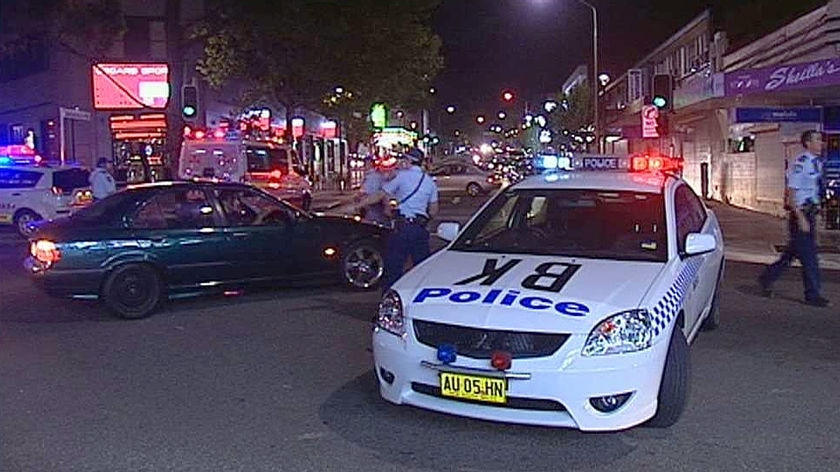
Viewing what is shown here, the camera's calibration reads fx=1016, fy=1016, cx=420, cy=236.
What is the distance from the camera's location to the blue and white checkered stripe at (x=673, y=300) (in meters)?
5.99

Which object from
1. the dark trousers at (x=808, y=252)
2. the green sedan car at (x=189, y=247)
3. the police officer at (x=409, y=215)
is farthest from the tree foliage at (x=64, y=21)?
the dark trousers at (x=808, y=252)

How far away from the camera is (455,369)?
19.2 feet

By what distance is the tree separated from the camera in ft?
95.5

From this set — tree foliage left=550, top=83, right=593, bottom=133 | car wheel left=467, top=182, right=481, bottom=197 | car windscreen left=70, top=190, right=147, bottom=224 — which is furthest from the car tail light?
tree foliage left=550, top=83, right=593, bottom=133

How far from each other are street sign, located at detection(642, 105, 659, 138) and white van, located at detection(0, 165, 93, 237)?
455 inches

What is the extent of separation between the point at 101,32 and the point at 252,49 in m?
5.98

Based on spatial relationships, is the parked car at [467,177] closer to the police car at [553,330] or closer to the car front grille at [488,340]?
the police car at [553,330]

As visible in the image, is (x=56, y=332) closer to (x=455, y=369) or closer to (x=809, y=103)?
(x=455, y=369)

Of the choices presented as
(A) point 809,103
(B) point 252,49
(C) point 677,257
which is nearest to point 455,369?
(C) point 677,257

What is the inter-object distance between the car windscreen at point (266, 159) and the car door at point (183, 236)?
42.4ft

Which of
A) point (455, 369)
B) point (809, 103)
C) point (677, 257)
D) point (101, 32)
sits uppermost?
point (101, 32)

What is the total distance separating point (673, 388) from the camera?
20.0ft

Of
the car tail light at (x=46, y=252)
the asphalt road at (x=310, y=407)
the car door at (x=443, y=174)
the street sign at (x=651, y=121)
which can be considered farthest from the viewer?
the car door at (x=443, y=174)

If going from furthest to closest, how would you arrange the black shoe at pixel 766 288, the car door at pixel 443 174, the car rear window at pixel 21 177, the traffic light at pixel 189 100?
1. the car door at pixel 443 174
2. the traffic light at pixel 189 100
3. the car rear window at pixel 21 177
4. the black shoe at pixel 766 288
